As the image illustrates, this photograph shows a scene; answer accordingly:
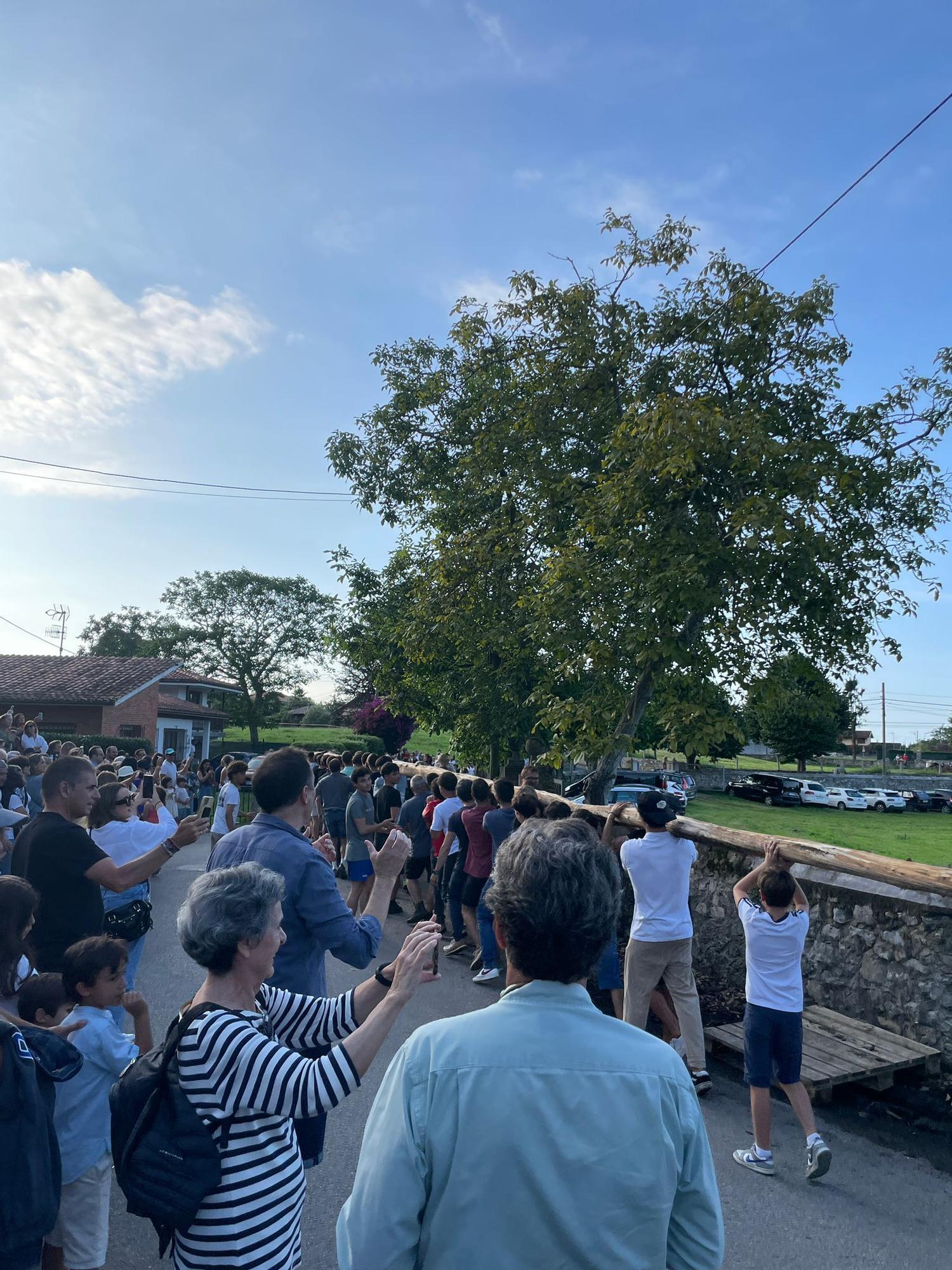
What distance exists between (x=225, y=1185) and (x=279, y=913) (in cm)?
68

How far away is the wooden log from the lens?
5.71 meters

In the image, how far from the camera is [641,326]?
11.6m

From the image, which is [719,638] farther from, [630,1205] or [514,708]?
[630,1205]

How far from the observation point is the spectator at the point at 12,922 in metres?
3.27

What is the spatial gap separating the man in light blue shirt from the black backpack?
71cm

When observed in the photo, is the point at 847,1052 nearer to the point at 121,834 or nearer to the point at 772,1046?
the point at 772,1046

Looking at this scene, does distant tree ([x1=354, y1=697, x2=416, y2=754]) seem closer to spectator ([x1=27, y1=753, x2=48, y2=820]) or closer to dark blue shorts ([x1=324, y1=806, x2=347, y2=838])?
dark blue shorts ([x1=324, y1=806, x2=347, y2=838])

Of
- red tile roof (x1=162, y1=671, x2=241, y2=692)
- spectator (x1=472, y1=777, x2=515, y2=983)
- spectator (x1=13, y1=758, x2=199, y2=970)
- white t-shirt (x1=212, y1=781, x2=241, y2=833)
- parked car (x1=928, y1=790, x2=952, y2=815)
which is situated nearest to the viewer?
spectator (x1=13, y1=758, x2=199, y2=970)

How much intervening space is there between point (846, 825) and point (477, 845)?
28583 mm

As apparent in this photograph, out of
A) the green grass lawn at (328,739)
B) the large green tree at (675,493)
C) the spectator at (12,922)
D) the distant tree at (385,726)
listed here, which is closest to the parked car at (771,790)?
the green grass lawn at (328,739)

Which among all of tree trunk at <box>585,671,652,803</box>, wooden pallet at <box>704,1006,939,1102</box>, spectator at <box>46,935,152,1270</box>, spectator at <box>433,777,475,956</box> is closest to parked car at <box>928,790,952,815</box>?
tree trunk at <box>585,671,652,803</box>

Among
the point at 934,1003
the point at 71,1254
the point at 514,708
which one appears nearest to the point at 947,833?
the point at 514,708

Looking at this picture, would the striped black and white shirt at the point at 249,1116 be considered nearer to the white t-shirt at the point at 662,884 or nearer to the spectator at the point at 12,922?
the spectator at the point at 12,922

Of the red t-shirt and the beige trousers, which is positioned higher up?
the red t-shirt
